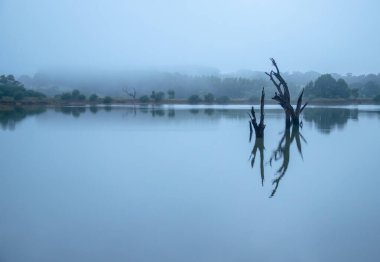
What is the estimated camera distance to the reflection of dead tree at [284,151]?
940cm

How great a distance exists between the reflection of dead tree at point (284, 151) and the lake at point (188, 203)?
0.04 m

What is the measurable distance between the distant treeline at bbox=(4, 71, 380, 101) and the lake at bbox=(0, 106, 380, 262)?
42.4m

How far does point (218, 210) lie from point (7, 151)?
8.17 meters

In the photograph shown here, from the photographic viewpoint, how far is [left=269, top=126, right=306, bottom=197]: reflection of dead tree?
30.9ft

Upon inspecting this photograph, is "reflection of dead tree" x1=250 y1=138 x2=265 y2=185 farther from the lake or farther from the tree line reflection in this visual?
the tree line reflection

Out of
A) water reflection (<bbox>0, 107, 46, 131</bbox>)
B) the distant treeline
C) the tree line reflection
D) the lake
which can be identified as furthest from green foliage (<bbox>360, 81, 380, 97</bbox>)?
the lake

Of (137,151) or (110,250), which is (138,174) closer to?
(137,151)

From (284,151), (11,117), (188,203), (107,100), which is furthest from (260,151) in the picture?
(107,100)

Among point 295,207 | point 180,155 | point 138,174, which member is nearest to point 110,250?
point 295,207

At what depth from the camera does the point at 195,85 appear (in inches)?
3696

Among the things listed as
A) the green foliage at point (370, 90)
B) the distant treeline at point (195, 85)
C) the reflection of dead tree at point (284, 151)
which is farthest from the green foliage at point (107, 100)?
the green foliage at point (370, 90)

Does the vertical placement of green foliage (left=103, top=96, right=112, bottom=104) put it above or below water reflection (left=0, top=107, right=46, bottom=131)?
above

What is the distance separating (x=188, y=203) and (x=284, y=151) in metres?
7.03

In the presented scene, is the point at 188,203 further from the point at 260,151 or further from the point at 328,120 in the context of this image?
the point at 328,120
